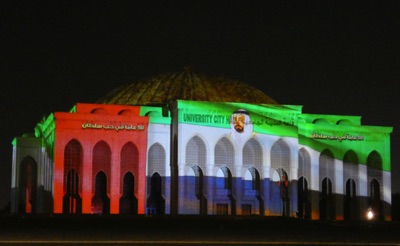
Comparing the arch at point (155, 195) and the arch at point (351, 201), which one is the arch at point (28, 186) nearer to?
the arch at point (155, 195)

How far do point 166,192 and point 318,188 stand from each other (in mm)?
8005

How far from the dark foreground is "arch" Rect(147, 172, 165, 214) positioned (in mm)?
14305

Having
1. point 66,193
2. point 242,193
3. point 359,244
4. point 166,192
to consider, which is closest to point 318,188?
point 242,193

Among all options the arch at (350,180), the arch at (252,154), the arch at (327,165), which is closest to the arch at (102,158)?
the arch at (252,154)

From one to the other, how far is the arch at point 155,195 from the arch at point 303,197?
23.2ft

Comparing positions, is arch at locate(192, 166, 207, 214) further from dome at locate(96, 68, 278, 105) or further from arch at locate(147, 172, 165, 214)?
dome at locate(96, 68, 278, 105)

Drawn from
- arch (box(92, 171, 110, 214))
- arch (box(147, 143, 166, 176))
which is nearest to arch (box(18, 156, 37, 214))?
arch (box(92, 171, 110, 214))

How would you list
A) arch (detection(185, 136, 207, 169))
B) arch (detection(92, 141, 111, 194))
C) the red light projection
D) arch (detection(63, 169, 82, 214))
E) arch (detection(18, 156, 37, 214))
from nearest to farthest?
1. the red light projection
2. arch (detection(92, 141, 111, 194))
3. arch (detection(63, 169, 82, 214))
4. arch (detection(185, 136, 207, 169))
5. arch (detection(18, 156, 37, 214))

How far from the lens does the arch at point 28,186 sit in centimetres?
4859

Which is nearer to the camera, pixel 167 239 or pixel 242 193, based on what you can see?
pixel 167 239

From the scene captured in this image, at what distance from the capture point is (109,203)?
41938 millimetres

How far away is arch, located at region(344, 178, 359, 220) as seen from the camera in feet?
153

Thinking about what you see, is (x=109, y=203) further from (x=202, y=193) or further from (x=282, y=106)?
(x=282, y=106)

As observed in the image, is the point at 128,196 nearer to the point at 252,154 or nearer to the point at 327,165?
the point at 252,154
